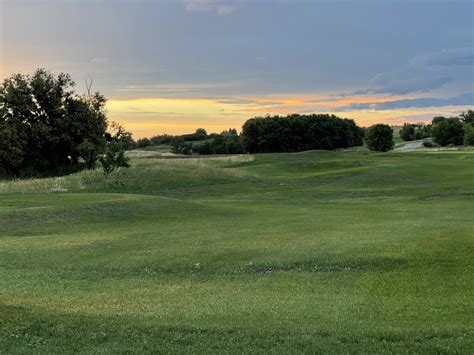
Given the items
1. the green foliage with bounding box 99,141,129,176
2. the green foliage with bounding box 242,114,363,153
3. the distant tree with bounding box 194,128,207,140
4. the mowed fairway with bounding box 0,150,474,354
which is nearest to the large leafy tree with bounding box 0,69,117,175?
the green foliage with bounding box 99,141,129,176

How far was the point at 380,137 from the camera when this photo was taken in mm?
122188

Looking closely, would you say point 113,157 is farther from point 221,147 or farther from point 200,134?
point 200,134

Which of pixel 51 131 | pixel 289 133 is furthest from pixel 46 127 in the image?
pixel 289 133

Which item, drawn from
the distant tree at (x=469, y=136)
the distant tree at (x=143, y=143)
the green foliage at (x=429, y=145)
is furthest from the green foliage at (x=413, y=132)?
the distant tree at (x=143, y=143)

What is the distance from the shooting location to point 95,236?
65.3 feet

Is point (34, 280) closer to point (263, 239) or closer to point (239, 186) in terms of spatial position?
point (263, 239)

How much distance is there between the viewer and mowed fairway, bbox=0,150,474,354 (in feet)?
26.6

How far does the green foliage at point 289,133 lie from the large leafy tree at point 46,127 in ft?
231

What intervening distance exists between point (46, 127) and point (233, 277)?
158ft

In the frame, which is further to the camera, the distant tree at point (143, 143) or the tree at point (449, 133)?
the distant tree at point (143, 143)

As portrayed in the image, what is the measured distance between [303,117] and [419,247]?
12263cm

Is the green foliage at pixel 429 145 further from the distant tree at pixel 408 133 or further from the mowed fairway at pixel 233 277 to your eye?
the mowed fairway at pixel 233 277

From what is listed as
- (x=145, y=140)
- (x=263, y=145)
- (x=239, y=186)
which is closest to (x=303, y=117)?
(x=263, y=145)

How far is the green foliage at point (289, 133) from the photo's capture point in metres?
131
